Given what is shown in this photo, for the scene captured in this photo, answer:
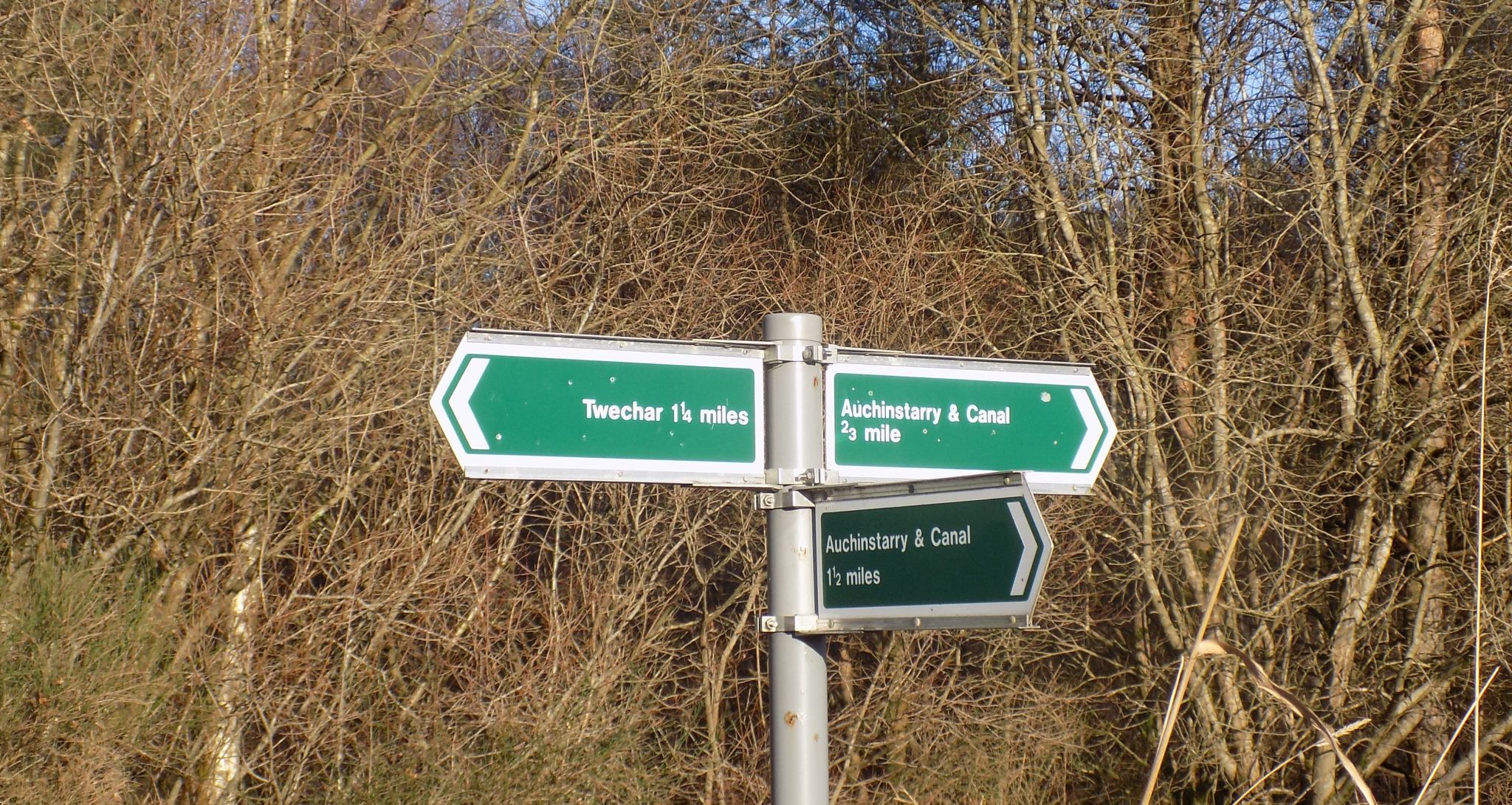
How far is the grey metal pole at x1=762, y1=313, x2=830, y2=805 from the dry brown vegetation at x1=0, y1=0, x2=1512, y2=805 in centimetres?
371

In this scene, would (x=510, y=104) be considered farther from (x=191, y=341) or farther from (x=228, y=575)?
(x=228, y=575)

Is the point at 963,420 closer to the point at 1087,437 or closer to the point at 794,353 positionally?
the point at 1087,437

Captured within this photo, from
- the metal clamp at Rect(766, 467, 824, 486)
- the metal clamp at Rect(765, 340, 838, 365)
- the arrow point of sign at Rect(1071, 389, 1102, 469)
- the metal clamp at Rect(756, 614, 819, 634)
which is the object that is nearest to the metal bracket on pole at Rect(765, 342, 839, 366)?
the metal clamp at Rect(765, 340, 838, 365)

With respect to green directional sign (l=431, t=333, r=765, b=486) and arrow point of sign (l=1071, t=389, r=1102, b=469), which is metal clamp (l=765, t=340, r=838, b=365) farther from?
arrow point of sign (l=1071, t=389, r=1102, b=469)

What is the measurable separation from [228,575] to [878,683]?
11.6 ft

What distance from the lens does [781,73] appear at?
8.53m

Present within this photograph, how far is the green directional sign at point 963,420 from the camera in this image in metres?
2.52

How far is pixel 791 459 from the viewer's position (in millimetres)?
2404

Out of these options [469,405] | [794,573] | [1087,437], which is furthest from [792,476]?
[1087,437]

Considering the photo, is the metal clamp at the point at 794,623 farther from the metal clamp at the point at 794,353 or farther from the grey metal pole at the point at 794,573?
the metal clamp at the point at 794,353

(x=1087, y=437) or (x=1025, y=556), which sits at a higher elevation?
(x=1087, y=437)

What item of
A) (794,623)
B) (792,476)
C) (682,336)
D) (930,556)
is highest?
(682,336)

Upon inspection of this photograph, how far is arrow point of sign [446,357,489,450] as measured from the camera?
91.3 inches

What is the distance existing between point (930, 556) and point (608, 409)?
24.1 inches
